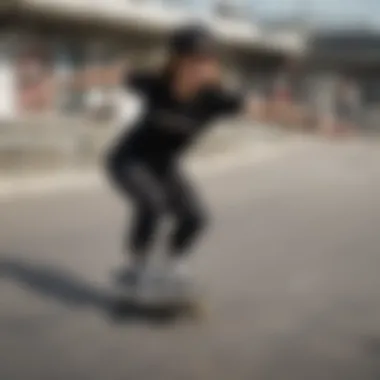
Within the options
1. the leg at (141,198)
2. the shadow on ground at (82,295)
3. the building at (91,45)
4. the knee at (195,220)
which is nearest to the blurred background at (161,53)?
the building at (91,45)

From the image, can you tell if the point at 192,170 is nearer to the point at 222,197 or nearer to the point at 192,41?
the point at 222,197

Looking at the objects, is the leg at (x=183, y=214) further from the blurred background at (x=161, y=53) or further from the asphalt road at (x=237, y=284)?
the blurred background at (x=161, y=53)

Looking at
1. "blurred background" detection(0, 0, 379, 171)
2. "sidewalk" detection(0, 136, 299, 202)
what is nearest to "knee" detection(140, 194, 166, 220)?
"sidewalk" detection(0, 136, 299, 202)

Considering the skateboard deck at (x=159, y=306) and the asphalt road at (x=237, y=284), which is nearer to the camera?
the asphalt road at (x=237, y=284)

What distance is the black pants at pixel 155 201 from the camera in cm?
184

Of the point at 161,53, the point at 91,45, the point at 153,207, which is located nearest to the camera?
the point at 91,45

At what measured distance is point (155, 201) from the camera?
6.81ft

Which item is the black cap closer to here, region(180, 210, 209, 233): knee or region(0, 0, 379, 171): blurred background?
region(0, 0, 379, 171): blurred background

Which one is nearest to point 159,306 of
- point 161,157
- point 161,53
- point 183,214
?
point 183,214

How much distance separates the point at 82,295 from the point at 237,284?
0.45 meters

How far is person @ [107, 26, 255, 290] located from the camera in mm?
1570

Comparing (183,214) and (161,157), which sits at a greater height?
(161,157)

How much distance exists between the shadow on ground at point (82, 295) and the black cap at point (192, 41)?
78cm

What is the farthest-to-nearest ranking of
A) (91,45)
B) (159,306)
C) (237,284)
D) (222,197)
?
1. (237,284)
2. (159,306)
3. (222,197)
4. (91,45)
